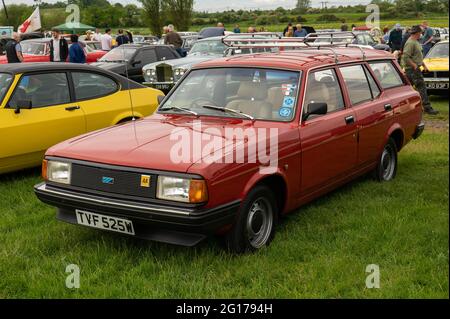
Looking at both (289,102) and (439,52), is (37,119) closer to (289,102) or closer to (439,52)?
(289,102)

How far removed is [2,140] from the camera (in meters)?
6.33

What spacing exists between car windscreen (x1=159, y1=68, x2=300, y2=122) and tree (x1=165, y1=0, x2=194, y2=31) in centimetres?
4692

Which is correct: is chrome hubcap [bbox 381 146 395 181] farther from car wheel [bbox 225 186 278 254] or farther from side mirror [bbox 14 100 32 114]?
side mirror [bbox 14 100 32 114]

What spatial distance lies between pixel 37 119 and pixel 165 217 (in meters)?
3.43

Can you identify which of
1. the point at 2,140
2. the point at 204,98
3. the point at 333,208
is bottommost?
the point at 333,208

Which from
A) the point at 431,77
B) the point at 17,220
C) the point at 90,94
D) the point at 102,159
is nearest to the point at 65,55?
the point at 90,94

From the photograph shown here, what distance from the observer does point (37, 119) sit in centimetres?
666

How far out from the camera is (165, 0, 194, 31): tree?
167 ft

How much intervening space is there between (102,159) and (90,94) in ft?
11.0

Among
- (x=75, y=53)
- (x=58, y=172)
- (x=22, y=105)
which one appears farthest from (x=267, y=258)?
(x=75, y=53)

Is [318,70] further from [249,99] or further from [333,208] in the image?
[333,208]

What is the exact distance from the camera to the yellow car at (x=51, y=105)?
6.49 meters

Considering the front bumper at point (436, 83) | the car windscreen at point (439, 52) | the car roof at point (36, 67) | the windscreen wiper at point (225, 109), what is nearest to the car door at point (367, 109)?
the windscreen wiper at point (225, 109)

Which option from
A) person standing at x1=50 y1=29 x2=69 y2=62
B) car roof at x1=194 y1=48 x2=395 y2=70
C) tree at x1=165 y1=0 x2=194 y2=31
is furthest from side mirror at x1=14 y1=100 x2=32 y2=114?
tree at x1=165 y1=0 x2=194 y2=31
